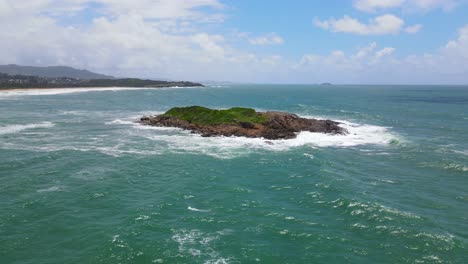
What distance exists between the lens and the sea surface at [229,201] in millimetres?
27781

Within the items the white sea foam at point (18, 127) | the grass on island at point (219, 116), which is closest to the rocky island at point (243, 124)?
the grass on island at point (219, 116)

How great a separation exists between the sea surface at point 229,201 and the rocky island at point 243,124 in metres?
4.83

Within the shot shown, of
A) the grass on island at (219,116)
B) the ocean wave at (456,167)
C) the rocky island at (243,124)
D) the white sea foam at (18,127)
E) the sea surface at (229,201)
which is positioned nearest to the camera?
the sea surface at (229,201)

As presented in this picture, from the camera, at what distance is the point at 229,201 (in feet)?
121

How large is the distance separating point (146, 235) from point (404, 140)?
183 feet

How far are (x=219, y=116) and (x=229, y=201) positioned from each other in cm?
4308

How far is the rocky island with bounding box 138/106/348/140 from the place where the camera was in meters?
70.9

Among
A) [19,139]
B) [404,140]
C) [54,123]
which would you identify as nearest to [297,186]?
[404,140]

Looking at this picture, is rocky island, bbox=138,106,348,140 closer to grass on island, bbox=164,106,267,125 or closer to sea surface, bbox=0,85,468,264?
grass on island, bbox=164,106,267,125

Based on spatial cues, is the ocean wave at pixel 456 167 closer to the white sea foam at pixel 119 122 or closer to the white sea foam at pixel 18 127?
the white sea foam at pixel 119 122

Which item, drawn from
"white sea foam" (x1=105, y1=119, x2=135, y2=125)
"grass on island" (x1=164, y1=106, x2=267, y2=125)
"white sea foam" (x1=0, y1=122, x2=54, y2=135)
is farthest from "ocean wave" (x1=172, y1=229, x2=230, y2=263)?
"white sea foam" (x1=105, y1=119, x2=135, y2=125)

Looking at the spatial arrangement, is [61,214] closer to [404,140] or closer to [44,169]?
[44,169]

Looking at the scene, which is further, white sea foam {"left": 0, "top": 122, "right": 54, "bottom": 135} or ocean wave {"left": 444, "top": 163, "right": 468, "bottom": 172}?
white sea foam {"left": 0, "top": 122, "right": 54, "bottom": 135}

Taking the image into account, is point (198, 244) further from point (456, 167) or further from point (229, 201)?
point (456, 167)
